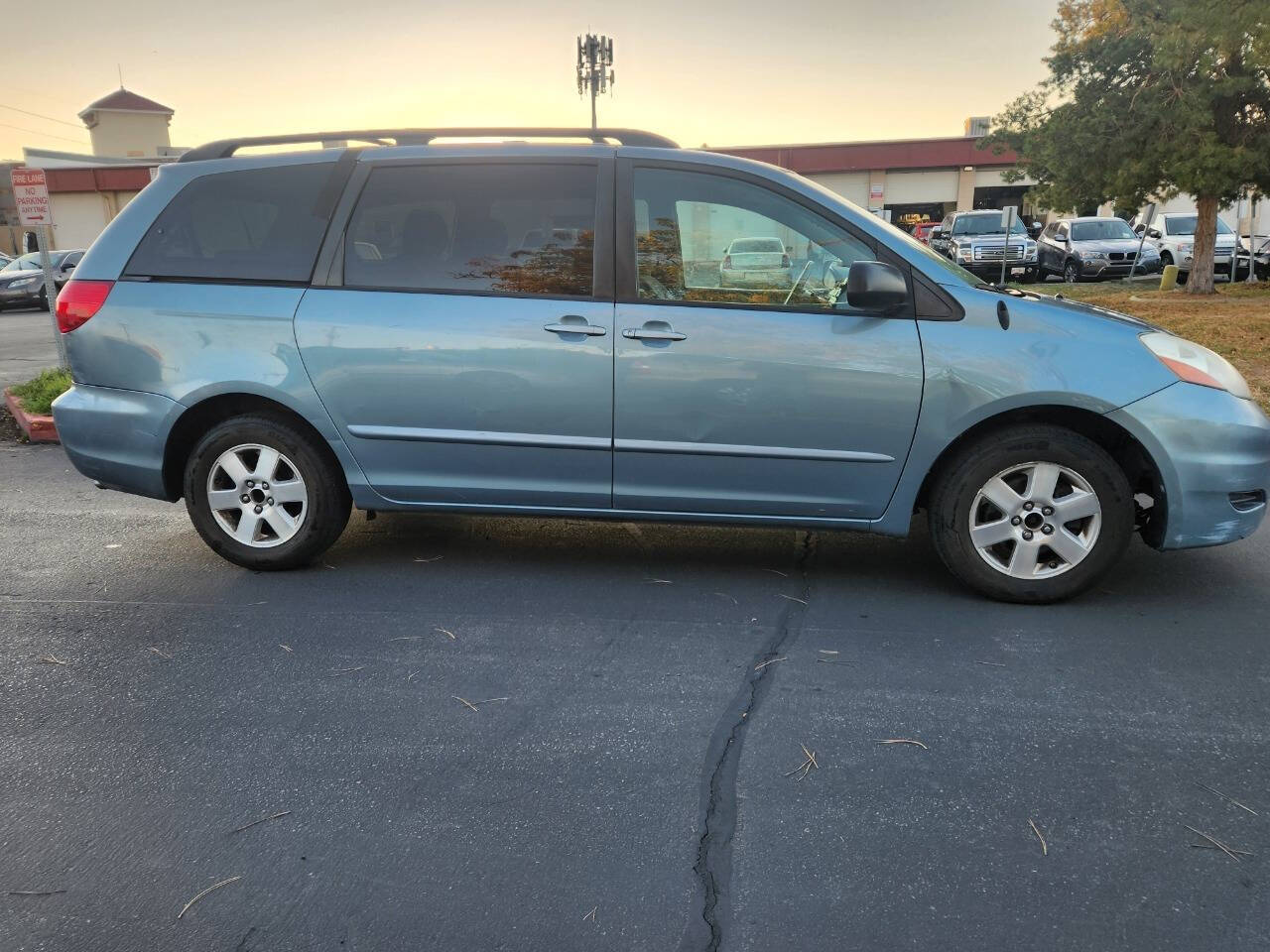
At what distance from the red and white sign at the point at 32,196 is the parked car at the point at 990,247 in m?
20.2

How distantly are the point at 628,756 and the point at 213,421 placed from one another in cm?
273

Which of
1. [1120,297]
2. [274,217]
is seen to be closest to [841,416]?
[274,217]

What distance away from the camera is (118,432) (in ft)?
15.3

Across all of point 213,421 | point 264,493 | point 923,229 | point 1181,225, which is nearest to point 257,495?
point 264,493

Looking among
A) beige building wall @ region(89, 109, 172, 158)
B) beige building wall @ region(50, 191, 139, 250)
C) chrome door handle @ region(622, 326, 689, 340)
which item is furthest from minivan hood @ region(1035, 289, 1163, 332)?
beige building wall @ region(89, 109, 172, 158)

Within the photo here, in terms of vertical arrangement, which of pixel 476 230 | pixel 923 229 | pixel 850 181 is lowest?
pixel 476 230

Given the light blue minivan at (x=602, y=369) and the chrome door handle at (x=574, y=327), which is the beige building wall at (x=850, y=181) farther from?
the chrome door handle at (x=574, y=327)

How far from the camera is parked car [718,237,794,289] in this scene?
427 cm

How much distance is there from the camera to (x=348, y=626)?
4.08 m

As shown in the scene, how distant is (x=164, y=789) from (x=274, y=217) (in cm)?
265

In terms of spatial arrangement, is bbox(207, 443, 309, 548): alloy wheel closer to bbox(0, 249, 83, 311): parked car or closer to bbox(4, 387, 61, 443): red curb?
bbox(4, 387, 61, 443): red curb

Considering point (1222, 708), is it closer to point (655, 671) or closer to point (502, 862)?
point (655, 671)

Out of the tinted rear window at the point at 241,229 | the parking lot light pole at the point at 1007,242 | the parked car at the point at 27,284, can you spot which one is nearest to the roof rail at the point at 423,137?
the tinted rear window at the point at 241,229

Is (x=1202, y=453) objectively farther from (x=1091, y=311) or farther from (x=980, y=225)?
(x=980, y=225)
